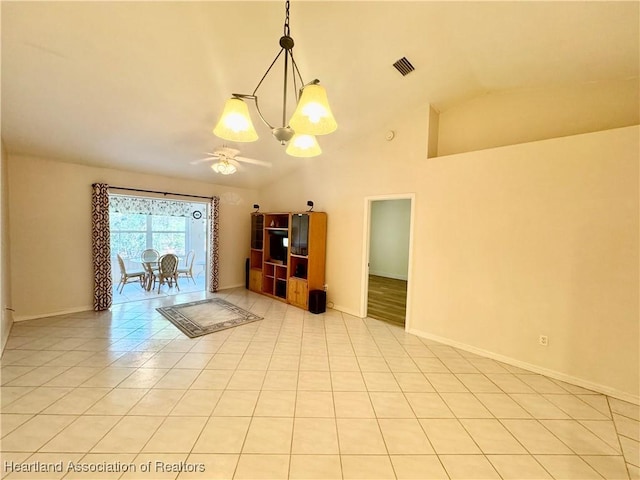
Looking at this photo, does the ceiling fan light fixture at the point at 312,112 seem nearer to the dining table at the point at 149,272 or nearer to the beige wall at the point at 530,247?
the beige wall at the point at 530,247

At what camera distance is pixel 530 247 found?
9.37 ft

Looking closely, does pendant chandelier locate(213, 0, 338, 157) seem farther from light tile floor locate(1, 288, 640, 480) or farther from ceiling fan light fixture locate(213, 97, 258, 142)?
light tile floor locate(1, 288, 640, 480)

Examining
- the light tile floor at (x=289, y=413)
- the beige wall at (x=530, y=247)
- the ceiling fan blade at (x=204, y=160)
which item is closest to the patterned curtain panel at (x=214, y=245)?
the ceiling fan blade at (x=204, y=160)

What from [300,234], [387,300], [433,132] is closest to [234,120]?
[433,132]

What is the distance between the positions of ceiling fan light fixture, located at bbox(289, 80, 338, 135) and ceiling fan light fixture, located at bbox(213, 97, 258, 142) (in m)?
0.32

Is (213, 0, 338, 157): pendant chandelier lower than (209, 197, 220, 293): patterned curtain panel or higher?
higher

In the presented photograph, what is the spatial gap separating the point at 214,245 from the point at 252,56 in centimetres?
416

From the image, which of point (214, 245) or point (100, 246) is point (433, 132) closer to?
point (214, 245)

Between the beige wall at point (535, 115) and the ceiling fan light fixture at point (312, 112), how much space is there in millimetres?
2921

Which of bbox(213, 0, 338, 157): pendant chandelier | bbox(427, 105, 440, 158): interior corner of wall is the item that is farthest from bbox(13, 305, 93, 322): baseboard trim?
bbox(427, 105, 440, 158): interior corner of wall

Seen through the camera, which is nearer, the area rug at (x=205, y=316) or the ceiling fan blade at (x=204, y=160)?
the area rug at (x=205, y=316)

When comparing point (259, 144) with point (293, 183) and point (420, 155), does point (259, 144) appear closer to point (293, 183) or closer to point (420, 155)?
point (293, 183)

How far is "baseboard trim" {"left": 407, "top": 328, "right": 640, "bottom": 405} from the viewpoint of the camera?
7.91 ft

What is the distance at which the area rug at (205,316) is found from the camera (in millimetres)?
3705
